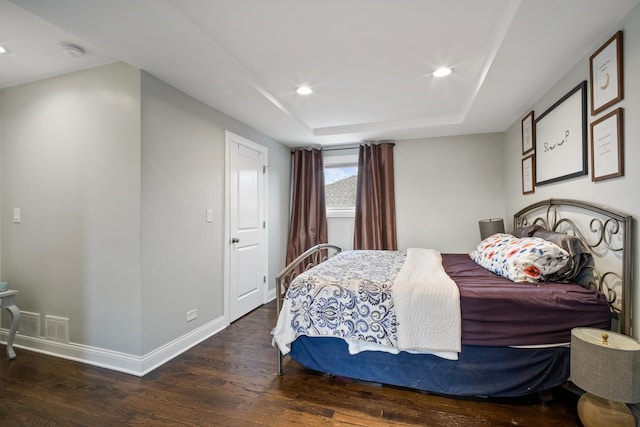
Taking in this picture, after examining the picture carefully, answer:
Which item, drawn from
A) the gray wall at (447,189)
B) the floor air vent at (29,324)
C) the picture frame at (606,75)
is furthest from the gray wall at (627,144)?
the floor air vent at (29,324)

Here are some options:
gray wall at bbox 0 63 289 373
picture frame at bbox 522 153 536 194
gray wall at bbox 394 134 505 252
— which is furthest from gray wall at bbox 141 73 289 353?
picture frame at bbox 522 153 536 194

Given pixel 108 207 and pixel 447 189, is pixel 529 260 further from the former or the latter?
pixel 108 207

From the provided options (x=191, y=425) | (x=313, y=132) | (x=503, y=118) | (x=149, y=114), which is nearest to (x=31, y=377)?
(x=191, y=425)

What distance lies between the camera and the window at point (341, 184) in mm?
4465

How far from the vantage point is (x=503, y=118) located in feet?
10.6

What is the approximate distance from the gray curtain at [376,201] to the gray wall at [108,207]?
2.25 m

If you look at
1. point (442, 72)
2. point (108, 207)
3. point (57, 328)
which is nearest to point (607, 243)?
point (442, 72)

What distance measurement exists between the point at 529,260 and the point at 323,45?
2.07 meters

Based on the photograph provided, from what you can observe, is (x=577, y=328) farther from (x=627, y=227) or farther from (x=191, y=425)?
(x=191, y=425)

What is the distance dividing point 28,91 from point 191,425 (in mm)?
3161

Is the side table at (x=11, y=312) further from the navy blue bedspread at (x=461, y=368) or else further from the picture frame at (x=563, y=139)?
the picture frame at (x=563, y=139)

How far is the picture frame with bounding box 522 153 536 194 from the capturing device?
2.82 meters

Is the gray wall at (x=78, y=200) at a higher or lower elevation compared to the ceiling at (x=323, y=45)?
lower

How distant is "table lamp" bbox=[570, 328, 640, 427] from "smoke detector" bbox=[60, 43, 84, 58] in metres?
3.66
